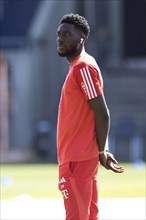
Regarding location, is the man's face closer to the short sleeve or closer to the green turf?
the short sleeve

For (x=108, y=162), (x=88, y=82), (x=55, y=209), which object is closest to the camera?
(x=88, y=82)

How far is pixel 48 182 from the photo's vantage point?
1662 cm

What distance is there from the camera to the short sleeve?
6.38 m

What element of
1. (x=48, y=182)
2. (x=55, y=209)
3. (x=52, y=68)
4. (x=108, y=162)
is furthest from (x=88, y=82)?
(x=52, y=68)

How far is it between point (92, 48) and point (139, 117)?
244 cm

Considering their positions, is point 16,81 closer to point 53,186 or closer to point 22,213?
point 53,186

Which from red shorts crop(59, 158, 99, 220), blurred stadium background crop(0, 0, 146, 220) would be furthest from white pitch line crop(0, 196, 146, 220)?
blurred stadium background crop(0, 0, 146, 220)

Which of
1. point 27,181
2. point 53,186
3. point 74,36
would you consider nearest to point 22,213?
point 74,36

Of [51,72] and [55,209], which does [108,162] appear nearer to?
[55,209]

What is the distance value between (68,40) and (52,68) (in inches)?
801

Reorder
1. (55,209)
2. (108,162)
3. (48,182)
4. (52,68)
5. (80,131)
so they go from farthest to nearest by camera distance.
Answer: (52,68) → (48,182) → (55,209) → (108,162) → (80,131)

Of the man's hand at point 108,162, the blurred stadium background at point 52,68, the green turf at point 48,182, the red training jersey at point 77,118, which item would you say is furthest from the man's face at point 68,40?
the blurred stadium background at point 52,68

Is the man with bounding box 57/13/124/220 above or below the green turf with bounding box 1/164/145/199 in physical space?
above

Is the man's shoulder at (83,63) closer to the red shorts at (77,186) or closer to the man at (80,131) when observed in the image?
the man at (80,131)
